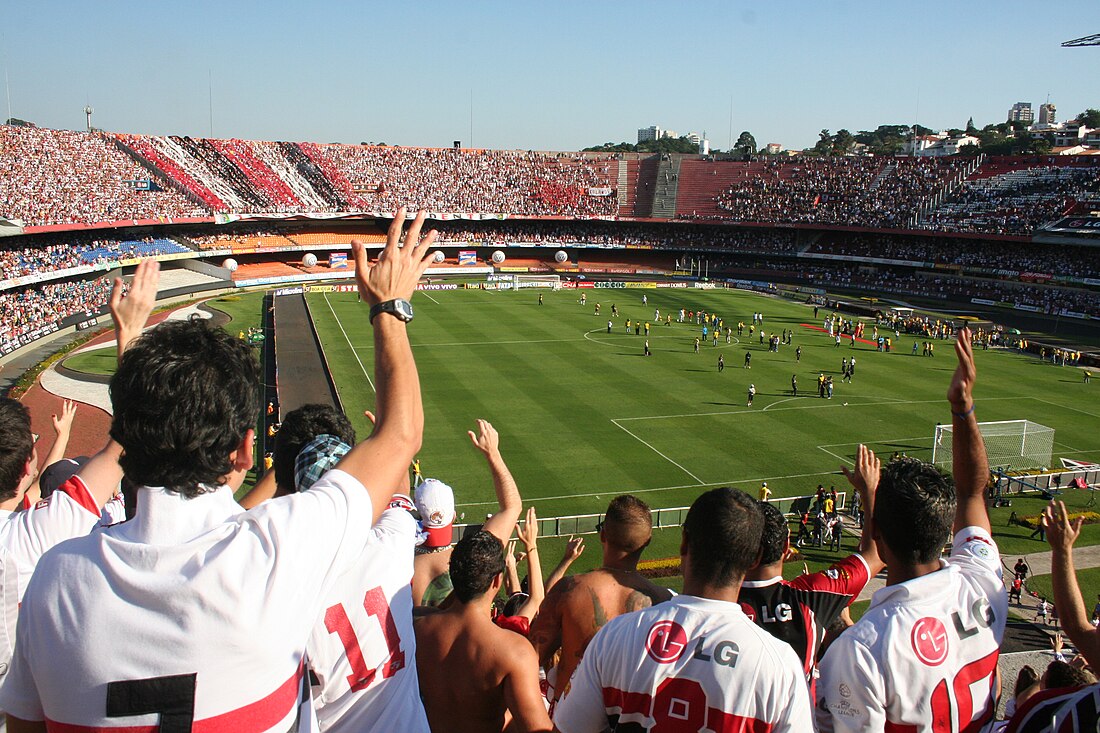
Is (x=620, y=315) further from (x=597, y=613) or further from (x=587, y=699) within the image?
(x=587, y=699)

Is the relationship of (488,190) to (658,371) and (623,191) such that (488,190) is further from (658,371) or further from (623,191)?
(658,371)

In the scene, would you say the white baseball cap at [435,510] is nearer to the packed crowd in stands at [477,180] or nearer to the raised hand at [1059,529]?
the raised hand at [1059,529]

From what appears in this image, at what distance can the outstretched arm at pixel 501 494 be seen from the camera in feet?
19.4

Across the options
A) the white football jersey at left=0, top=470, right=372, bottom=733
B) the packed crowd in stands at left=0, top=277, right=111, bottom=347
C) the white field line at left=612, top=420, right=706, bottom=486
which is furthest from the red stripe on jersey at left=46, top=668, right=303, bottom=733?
the packed crowd in stands at left=0, top=277, right=111, bottom=347

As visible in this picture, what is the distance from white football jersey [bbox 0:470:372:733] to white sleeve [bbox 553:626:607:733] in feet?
4.73

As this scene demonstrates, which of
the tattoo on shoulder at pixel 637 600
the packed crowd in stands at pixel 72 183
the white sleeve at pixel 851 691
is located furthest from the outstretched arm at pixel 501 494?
the packed crowd in stands at pixel 72 183

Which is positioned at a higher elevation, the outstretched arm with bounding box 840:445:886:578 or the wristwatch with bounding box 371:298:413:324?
the wristwatch with bounding box 371:298:413:324

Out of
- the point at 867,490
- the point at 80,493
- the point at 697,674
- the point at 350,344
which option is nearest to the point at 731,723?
the point at 697,674

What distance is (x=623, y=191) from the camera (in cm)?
9900

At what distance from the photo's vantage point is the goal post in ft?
243

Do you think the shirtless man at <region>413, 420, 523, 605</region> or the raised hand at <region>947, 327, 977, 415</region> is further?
the shirtless man at <region>413, 420, 523, 605</region>

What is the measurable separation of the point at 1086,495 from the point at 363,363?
1225 inches

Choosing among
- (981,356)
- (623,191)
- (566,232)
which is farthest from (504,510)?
(623,191)

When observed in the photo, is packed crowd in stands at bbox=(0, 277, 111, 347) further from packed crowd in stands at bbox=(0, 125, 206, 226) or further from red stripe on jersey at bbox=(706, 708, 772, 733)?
red stripe on jersey at bbox=(706, 708, 772, 733)
